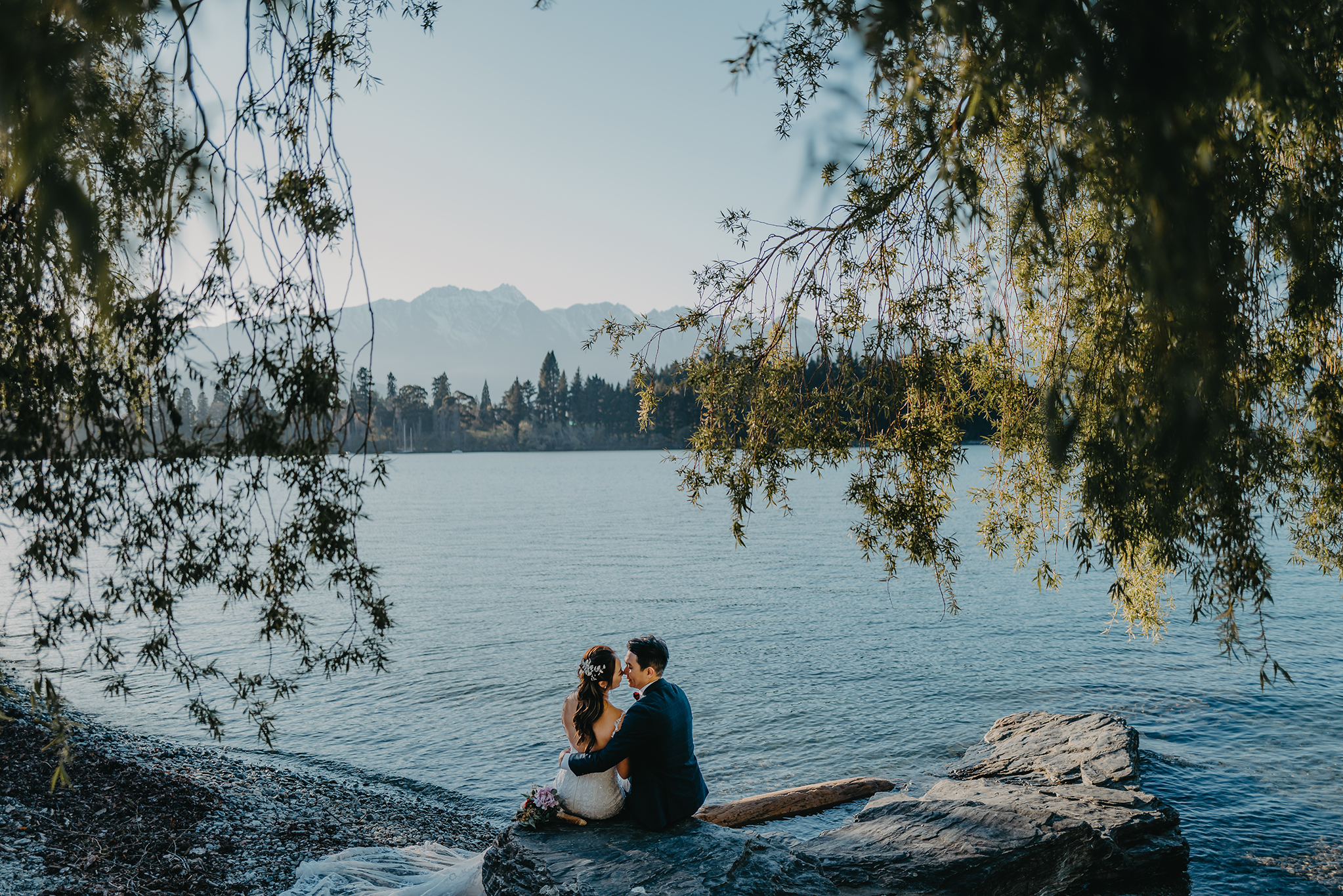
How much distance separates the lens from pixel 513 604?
2786 centimetres

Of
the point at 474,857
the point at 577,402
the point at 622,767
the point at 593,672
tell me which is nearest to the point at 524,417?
the point at 577,402

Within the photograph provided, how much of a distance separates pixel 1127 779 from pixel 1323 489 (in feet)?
21.4

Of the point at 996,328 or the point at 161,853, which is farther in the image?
the point at 161,853

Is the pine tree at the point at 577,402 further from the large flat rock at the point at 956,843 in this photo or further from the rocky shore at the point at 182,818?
the large flat rock at the point at 956,843

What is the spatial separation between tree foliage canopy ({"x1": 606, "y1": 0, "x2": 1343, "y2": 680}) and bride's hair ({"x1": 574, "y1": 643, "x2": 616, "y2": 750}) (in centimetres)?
222

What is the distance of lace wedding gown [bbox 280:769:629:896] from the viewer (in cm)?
662

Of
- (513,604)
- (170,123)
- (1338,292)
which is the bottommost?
(513,604)

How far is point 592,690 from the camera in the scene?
6.73 meters

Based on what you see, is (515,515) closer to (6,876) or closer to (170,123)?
(6,876)

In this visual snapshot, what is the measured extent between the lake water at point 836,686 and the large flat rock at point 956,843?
826mm

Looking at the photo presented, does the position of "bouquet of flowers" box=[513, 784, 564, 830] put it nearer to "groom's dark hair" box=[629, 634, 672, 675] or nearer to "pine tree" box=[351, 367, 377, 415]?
"groom's dark hair" box=[629, 634, 672, 675]

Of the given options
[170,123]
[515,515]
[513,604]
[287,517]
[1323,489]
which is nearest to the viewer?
[170,123]

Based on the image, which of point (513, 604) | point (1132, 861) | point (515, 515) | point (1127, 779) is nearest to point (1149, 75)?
point (1132, 861)

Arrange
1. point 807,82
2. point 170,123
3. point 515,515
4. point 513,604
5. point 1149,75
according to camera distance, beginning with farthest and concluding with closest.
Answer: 1. point 515,515
2. point 513,604
3. point 807,82
4. point 170,123
5. point 1149,75
